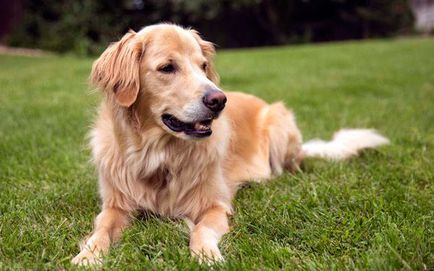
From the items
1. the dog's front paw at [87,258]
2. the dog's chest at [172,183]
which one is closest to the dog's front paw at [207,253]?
the dog's front paw at [87,258]

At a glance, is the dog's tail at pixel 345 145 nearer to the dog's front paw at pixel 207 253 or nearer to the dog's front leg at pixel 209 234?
the dog's front leg at pixel 209 234

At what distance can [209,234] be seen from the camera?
2375 millimetres

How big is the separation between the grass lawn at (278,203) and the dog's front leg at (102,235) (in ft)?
0.20

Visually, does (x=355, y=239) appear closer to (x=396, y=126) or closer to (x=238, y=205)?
(x=238, y=205)

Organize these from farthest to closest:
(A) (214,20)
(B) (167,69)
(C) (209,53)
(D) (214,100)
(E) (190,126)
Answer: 1. (A) (214,20)
2. (C) (209,53)
3. (B) (167,69)
4. (E) (190,126)
5. (D) (214,100)

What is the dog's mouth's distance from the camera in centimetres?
265

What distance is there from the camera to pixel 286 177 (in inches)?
139

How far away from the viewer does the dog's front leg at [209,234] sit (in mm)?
2154

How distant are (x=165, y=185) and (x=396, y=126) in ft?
10.2

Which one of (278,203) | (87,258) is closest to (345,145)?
(278,203)

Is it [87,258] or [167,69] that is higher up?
[167,69]

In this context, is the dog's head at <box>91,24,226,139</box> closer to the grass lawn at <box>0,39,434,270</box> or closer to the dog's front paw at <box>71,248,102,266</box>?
the grass lawn at <box>0,39,434,270</box>

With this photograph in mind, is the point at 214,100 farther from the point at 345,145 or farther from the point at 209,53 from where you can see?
the point at 345,145

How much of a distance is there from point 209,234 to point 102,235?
512 millimetres
